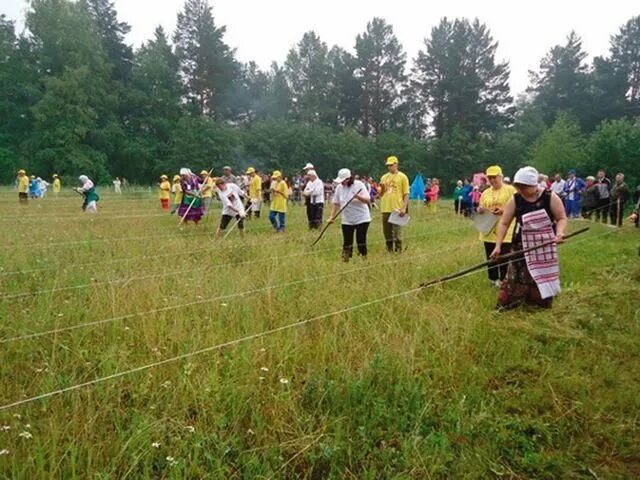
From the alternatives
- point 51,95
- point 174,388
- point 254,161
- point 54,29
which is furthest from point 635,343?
point 54,29

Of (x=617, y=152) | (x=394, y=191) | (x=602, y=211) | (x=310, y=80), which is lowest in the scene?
(x=602, y=211)

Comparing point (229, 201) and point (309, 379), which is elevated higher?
point (229, 201)

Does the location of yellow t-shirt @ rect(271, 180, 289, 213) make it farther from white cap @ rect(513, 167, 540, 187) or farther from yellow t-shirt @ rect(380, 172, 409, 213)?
white cap @ rect(513, 167, 540, 187)

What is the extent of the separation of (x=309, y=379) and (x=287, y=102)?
55.3m

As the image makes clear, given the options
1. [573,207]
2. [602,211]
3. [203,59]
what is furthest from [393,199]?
[203,59]

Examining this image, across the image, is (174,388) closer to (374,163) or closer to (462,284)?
(462,284)

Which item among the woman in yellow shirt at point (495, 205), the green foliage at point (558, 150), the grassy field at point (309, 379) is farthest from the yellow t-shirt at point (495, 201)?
the green foliage at point (558, 150)

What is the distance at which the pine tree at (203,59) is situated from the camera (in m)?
49.5

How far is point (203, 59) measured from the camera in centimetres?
4966

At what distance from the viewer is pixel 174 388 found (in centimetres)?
290

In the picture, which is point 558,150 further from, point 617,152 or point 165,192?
point 165,192

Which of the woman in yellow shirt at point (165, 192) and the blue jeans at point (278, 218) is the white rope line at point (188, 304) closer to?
the blue jeans at point (278, 218)

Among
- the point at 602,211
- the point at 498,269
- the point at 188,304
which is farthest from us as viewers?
the point at 602,211

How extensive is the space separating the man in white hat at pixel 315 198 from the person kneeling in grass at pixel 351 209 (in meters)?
3.58
